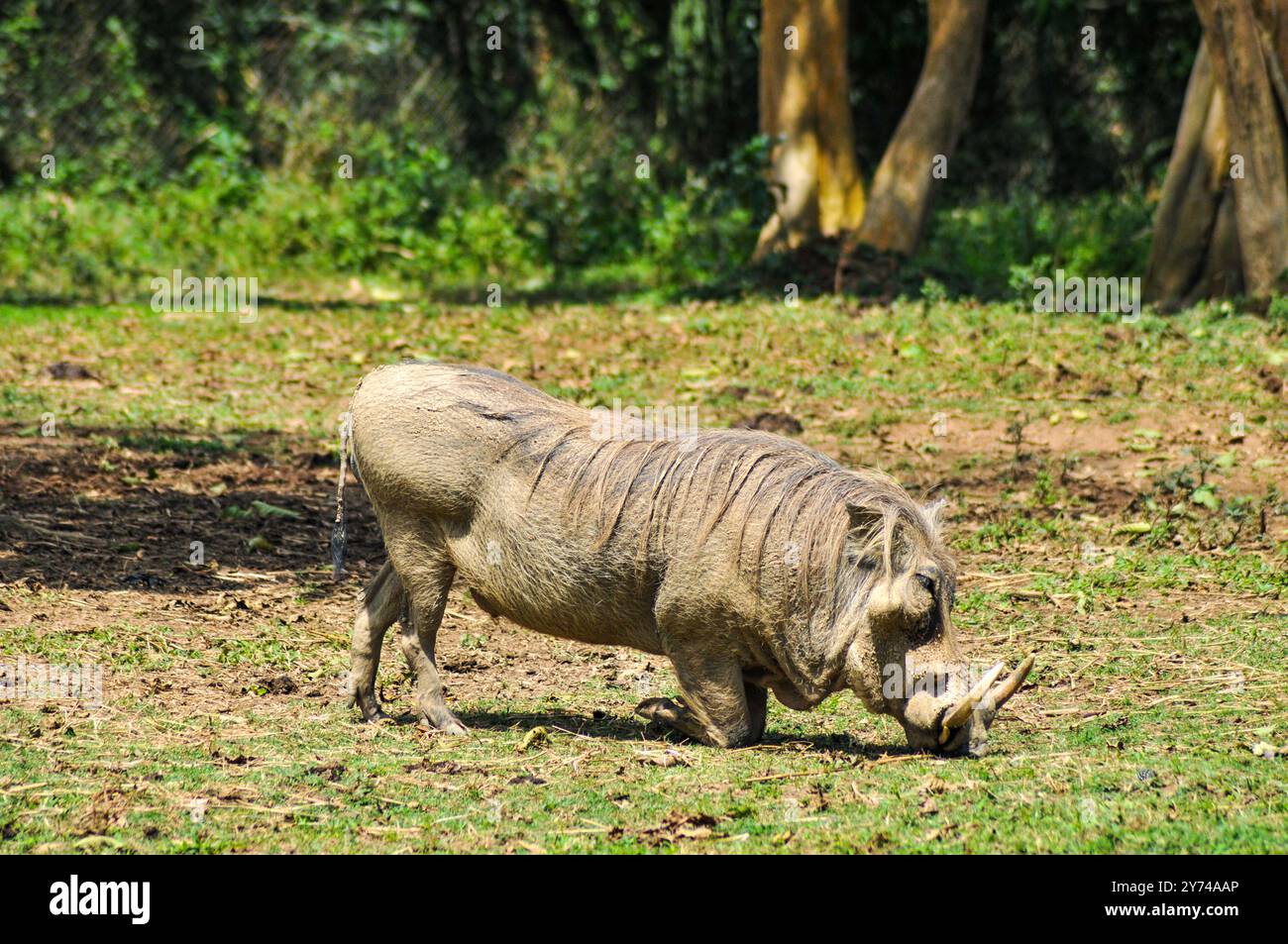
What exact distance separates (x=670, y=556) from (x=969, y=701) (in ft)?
3.23

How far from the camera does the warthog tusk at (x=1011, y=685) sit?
4508 mm

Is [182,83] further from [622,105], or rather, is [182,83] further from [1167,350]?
[1167,350]

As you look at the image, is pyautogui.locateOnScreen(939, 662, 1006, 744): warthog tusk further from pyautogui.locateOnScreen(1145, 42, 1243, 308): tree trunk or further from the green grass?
pyautogui.locateOnScreen(1145, 42, 1243, 308): tree trunk

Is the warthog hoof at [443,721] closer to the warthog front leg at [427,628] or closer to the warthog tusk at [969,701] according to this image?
the warthog front leg at [427,628]

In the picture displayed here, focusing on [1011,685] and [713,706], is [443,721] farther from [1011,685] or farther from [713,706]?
[1011,685]

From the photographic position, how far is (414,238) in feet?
49.7

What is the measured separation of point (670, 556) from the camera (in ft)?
16.1

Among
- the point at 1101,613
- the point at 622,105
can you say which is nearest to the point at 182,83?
the point at 622,105

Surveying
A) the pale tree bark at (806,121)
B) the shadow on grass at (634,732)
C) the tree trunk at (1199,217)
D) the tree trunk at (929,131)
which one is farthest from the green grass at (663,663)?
the pale tree bark at (806,121)

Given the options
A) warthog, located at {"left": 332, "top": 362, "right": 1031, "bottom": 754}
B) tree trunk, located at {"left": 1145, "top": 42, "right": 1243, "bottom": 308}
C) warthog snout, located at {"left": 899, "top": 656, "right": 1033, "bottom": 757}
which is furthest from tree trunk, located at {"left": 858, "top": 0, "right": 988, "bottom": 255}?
warthog snout, located at {"left": 899, "top": 656, "right": 1033, "bottom": 757}

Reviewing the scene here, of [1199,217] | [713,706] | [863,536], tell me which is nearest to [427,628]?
[713,706]

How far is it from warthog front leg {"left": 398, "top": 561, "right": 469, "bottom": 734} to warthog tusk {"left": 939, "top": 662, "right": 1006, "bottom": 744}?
157 cm

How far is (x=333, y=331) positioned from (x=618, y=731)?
25.0ft

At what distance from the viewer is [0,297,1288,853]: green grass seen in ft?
13.6
